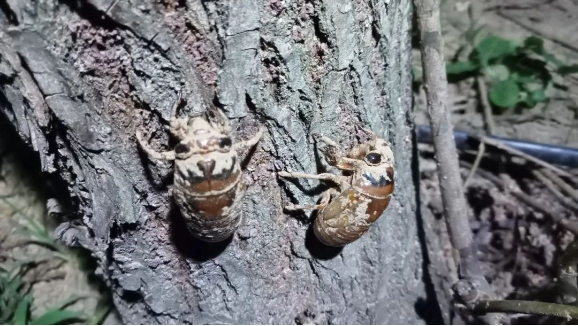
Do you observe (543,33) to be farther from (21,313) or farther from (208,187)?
(21,313)

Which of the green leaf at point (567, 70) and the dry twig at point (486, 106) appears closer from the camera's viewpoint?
the green leaf at point (567, 70)

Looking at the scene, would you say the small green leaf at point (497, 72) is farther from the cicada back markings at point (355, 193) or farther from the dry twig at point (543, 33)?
the cicada back markings at point (355, 193)

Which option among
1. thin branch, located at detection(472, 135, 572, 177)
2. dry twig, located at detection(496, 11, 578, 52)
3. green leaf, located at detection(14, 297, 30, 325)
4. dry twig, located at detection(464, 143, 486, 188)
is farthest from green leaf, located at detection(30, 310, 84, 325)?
dry twig, located at detection(496, 11, 578, 52)

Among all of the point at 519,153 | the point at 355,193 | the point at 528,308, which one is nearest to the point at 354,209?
the point at 355,193

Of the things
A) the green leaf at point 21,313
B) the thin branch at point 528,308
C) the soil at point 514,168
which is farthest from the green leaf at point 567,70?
the green leaf at point 21,313

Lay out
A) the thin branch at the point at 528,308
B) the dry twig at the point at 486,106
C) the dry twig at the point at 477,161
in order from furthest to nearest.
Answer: the dry twig at the point at 486,106, the dry twig at the point at 477,161, the thin branch at the point at 528,308

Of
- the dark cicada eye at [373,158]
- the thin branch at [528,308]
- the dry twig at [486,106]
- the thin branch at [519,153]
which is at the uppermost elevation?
the dry twig at [486,106]

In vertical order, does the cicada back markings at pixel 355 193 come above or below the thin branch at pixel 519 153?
below
